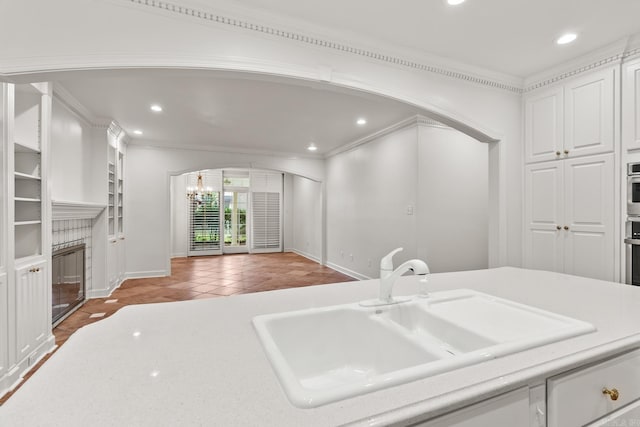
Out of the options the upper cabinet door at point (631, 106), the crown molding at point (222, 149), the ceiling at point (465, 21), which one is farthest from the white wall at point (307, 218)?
the upper cabinet door at point (631, 106)

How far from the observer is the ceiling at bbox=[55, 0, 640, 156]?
190cm

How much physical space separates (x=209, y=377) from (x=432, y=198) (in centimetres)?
391

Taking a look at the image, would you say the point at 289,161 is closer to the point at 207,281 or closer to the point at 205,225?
the point at 207,281

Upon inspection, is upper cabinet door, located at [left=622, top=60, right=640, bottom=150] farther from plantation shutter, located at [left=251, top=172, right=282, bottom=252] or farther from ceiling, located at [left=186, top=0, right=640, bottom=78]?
plantation shutter, located at [left=251, top=172, right=282, bottom=252]

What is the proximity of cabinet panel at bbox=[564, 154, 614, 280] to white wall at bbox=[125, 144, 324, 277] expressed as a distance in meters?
5.79

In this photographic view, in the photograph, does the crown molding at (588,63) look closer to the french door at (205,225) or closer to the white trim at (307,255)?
the white trim at (307,255)

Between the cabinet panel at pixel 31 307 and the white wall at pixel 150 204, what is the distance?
305 centimetres

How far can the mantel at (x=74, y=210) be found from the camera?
10.1 feet

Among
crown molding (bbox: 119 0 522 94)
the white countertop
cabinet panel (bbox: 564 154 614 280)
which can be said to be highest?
crown molding (bbox: 119 0 522 94)

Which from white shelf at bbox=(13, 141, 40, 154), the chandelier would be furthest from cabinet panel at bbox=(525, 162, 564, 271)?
the chandelier

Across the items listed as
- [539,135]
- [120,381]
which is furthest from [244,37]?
[539,135]

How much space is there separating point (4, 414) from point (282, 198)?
8.92 meters

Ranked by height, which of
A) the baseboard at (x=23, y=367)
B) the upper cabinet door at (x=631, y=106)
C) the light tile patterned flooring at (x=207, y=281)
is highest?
the upper cabinet door at (x=631, y=106)

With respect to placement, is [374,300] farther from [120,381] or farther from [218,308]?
[120,381]
